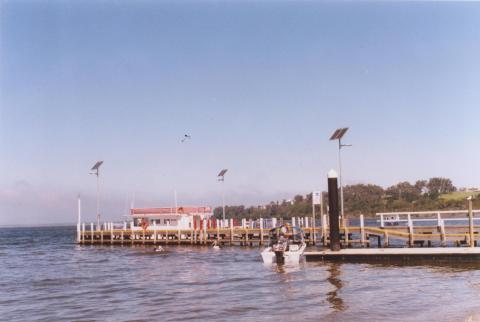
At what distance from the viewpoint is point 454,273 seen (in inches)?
996

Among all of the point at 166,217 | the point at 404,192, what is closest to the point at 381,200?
the point at 404,192

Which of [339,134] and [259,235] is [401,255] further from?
[259,235]

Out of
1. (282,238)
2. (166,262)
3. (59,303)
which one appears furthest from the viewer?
(166,262)

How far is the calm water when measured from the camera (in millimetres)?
17984

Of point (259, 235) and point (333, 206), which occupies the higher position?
point (333, 206)

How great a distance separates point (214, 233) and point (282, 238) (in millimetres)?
18980

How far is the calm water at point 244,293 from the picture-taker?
59.0 ft

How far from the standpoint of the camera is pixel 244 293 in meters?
22.4

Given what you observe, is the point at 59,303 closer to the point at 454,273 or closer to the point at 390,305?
the point at 390,305

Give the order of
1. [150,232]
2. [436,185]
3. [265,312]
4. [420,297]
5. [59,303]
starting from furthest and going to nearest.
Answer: [436,185] < [150,232] < [59,303] < [420,297] < [265,312]

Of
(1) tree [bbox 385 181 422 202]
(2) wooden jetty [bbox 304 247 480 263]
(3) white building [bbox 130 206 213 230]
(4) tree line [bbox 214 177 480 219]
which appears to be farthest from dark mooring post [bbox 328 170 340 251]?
(1) tree [bbox 385 181 422 202]

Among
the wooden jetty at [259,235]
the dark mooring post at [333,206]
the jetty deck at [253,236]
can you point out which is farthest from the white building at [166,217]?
the dark mooring post at [333,206]

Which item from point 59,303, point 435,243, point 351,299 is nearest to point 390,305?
point 351,299

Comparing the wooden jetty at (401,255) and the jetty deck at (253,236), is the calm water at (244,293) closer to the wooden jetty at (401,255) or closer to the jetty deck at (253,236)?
the wooden jetty at (401,255)
